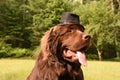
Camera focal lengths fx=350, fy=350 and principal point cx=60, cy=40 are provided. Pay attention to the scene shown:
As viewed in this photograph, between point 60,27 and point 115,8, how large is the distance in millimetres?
46943

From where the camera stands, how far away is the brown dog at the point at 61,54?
4305mm

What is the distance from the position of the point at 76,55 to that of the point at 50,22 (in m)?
42.3

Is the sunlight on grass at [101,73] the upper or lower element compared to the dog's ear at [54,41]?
lower

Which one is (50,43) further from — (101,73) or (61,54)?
(101,73)

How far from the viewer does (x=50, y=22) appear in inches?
1836

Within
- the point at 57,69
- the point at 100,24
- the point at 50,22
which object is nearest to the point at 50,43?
the point at 57,69

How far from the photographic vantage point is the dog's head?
439 centimetres

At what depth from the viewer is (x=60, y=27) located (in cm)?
461

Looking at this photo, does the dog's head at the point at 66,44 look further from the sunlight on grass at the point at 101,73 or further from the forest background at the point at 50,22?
the forest background at the point at 50,22

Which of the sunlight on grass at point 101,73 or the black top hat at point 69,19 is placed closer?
the black top hat at point 69,19

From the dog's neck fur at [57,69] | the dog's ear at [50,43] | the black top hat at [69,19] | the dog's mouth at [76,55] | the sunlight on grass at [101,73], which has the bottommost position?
the sunlight on grass at [101,73]

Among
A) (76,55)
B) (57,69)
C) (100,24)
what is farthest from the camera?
(100,24)

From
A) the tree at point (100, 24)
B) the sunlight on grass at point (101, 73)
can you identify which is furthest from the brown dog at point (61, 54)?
the tree at point (100, 24)

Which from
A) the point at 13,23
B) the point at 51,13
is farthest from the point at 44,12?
the point at 13,23
